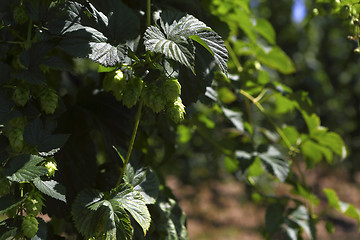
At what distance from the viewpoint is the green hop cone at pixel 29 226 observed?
33.1 inches

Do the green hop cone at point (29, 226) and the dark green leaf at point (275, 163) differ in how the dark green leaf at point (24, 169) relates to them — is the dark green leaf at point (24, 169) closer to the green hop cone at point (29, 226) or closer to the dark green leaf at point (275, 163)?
the green hop cone at point (29, 226)

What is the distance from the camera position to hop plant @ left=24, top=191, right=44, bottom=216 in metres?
0.88

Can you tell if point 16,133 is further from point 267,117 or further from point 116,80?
point 267,117

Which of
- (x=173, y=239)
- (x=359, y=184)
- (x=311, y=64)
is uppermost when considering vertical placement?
(x=173, y=239)

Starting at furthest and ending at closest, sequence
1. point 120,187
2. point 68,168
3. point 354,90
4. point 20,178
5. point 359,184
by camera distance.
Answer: point 359,184 → point 354,90 → point 68,168 → point 120,187 → point 20,178

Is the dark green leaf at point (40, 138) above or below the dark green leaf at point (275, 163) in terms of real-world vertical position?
above

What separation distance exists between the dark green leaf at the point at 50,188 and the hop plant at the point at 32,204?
0.08 ft

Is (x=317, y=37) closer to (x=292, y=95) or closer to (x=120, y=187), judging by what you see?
(x=292, y=95)

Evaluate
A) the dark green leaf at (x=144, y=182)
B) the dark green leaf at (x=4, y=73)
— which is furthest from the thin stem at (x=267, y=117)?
the dark green leaf at (x=4, y=73)

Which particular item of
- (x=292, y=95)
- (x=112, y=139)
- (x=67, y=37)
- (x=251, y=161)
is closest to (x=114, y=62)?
(x=67, y=37)

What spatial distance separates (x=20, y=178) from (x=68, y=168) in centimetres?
32

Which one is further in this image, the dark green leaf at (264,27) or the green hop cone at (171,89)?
the dark green leaf at (264,27)

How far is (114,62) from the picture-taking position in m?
0.87

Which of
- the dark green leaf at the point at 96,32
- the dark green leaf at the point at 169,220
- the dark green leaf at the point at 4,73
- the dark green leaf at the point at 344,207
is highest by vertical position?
the dark green leaf at the point at 96,32
